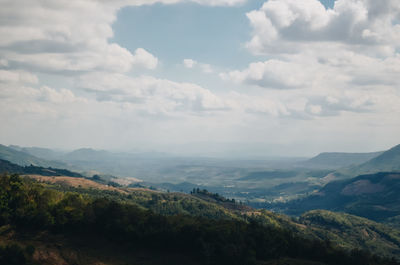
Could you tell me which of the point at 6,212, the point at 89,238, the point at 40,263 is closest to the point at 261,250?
the point at 89,238

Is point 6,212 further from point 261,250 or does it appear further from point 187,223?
point 261,250

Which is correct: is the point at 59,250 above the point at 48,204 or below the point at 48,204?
below

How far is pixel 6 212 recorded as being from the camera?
121 m

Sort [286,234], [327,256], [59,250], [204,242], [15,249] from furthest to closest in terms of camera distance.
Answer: [286,234]
[327,256]
[204,242]
[59,250]
[15,249]

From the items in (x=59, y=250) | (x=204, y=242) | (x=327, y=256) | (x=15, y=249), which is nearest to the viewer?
(x=15, y=249)

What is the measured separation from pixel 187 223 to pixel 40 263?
5921cm

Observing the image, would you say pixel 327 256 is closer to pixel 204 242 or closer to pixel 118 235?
pixel 204 242

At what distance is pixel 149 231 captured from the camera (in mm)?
133250

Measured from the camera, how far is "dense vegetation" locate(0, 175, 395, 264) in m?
123

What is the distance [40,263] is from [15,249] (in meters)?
9.55

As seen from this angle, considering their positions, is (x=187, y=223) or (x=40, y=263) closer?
(x=40, y=263)

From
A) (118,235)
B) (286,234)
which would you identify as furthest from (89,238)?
(286,234)

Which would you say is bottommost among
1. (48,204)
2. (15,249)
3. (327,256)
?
(327,256)

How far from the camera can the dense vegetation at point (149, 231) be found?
122812 mm
